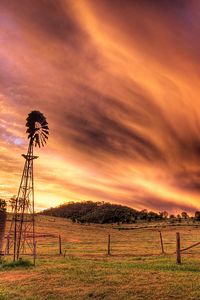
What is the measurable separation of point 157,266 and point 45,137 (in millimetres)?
17228

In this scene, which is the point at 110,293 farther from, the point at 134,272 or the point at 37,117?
the point at 37,117

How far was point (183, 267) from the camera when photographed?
25.2 m

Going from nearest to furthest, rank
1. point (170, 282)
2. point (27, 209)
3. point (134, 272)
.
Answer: point (170, 282) < point (134, 272) < point (27, 209)

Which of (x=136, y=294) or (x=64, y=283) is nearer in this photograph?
(x=136, y=294)

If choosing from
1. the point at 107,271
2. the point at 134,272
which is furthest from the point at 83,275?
the point at 134,272

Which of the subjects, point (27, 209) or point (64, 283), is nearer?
point (64, 283)

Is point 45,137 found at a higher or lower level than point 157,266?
higher

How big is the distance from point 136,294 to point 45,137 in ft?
71.8

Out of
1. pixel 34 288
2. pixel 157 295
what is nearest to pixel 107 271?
pixel 34 288

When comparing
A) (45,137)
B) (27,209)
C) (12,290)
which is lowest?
(12,290)

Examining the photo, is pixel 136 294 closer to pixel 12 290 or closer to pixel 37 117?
pixel 12 290

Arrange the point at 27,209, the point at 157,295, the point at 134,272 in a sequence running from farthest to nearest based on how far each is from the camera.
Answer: the point at 27,209 < the point at 134,272 < the point at 157,295

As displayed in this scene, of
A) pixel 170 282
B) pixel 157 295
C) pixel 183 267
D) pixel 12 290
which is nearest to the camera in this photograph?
pixel 157 295

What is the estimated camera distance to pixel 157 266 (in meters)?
26.0
